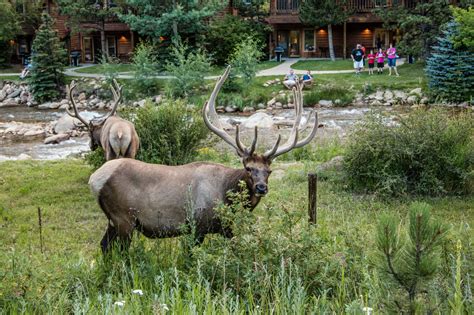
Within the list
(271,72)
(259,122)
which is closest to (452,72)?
(259,122)

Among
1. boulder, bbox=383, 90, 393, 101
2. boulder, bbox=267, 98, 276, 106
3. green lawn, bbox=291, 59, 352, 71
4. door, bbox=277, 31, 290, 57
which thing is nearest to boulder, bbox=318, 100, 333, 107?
boulder, bbox=267, 98, 276, 106

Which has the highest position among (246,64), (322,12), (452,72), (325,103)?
(322,12)

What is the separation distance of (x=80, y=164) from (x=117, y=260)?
428 inches

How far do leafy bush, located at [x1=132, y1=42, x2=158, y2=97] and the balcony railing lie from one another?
13.6m

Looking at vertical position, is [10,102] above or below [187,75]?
below

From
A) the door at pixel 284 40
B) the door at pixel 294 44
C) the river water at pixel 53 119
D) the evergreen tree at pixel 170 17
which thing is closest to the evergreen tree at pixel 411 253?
the river water at pixel 53 119

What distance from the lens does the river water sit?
23.0 meters

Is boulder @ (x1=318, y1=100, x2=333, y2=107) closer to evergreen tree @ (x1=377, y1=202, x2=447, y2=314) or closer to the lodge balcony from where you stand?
the lodge balcony

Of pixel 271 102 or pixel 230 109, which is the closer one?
pixel 230 109

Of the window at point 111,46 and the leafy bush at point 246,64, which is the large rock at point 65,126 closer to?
the leafy bush at point 246,64

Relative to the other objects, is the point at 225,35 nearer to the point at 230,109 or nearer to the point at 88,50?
the point at 230,109

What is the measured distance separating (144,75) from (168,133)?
25249 millimetres

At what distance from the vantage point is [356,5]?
46.1 m

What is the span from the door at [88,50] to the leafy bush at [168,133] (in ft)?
136
